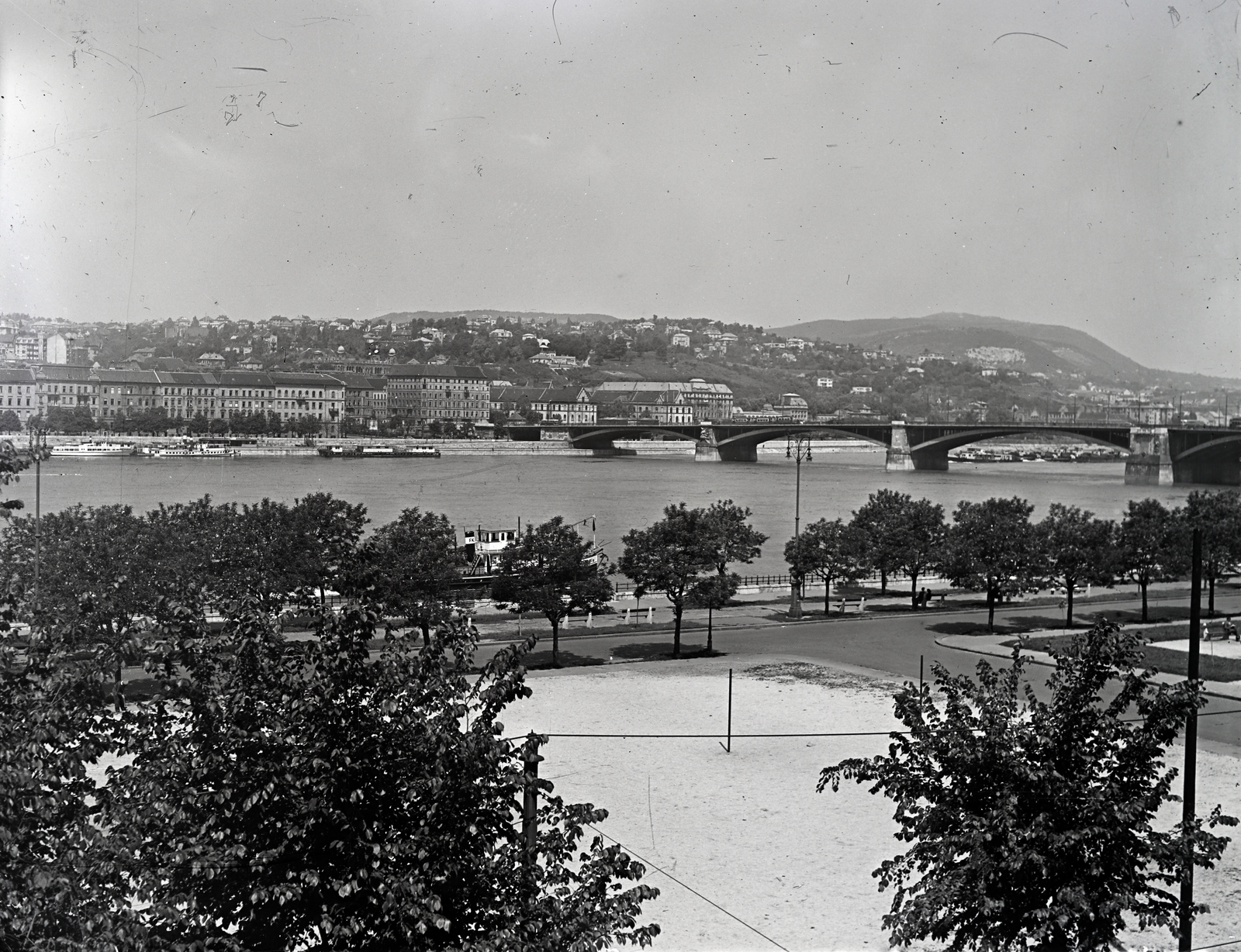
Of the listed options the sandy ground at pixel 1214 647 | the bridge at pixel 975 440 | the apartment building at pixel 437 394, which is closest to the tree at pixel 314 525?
the sandy ground at pixel 1214 647

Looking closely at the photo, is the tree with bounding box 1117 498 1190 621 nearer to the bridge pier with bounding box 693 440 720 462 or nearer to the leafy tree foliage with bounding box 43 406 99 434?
the leafy tree foliage with bounding box 43 406 99 434

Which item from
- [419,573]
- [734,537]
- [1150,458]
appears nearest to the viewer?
[419,573]

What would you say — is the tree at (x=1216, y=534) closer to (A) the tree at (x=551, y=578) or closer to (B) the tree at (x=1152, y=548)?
(B) the tree at (x=1152, y=548)

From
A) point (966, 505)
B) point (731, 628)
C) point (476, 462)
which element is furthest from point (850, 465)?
point (731, 628)

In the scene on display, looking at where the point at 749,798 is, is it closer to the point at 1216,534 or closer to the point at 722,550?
the point at 722,550

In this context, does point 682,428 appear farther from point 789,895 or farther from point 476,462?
point 789,895

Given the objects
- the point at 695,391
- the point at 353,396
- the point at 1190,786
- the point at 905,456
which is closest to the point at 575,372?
the point at 695,391

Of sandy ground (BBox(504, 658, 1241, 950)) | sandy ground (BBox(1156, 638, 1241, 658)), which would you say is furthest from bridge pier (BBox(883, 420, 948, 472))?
sandy ground (BBox(504, 658, 1241, 950))
